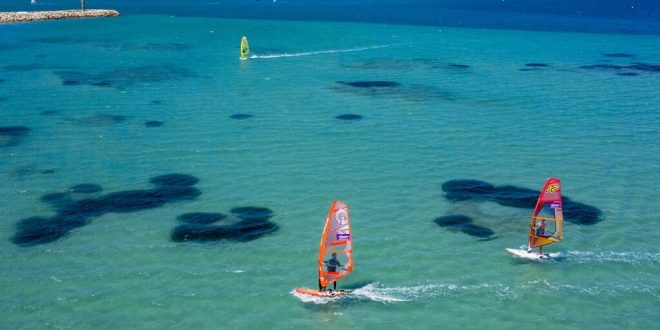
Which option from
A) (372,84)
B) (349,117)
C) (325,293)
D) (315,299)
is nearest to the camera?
(315,299)

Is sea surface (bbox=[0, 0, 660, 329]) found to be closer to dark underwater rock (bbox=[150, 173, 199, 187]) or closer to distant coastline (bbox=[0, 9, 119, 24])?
dark underwater rock (bbox=[150, 173, 199, 187])

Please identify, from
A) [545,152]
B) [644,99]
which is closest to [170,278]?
[545,152]

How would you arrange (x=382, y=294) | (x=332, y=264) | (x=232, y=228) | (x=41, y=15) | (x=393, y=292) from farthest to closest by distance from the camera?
(x=41, y=15)
(x=232, y=228)
(x=393, y=292)
(x=382, y=294)
(x=332, y=264)

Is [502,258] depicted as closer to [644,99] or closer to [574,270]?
[574,270]

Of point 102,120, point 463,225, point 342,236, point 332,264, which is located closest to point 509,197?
point 463,225

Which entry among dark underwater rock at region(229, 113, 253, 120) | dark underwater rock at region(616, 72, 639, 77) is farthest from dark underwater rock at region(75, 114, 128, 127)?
dark underwater rock at region(616, 72, 639, 77)

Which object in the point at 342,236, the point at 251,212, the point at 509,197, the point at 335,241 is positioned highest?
the point at 342,236

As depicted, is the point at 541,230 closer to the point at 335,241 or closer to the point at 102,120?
the point at 335,241
